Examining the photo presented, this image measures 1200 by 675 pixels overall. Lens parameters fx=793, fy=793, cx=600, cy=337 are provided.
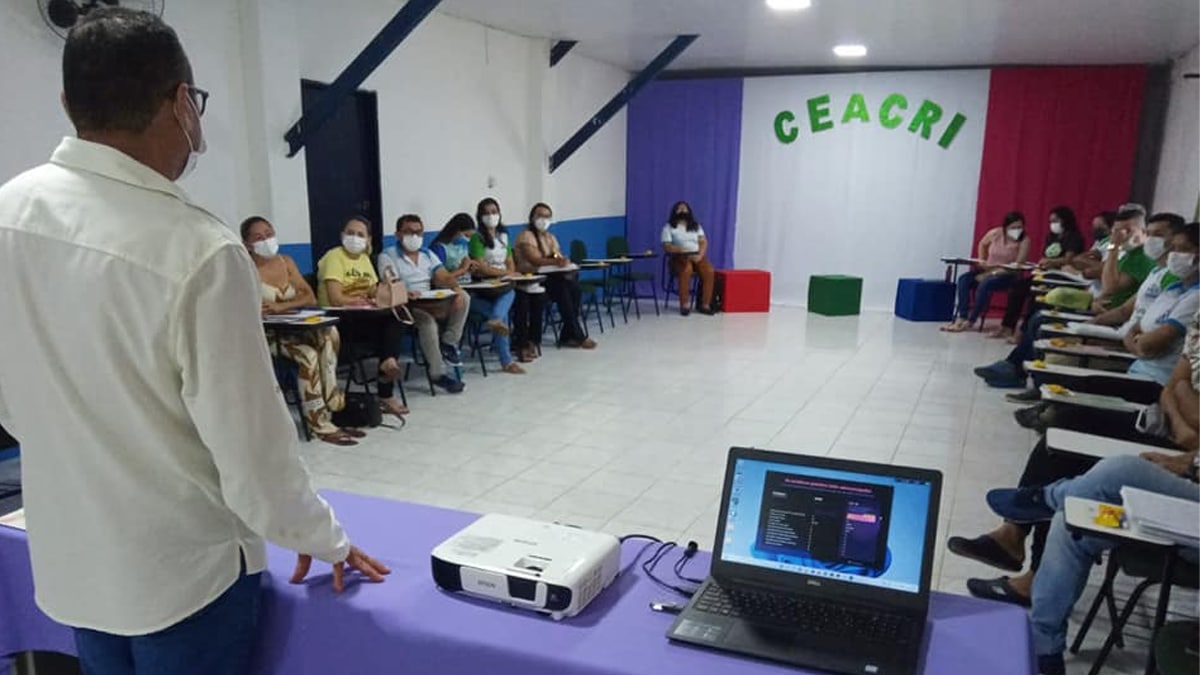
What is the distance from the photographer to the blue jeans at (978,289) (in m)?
7.64

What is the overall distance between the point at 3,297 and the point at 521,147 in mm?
6805

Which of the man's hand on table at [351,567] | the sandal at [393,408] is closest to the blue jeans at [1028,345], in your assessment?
the sandal at [393,408]

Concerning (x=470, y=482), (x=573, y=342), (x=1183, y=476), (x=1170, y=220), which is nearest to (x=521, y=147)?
(x=573, y=342)

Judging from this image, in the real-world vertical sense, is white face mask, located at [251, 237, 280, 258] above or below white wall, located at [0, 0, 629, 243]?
below

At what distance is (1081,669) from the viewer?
2277 mm

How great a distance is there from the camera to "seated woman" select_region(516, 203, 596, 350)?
22.2 feet

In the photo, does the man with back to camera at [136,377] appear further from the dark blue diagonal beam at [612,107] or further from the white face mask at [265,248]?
the dark blue diagonal beam at [612,107]

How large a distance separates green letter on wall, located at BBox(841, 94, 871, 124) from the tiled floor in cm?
315

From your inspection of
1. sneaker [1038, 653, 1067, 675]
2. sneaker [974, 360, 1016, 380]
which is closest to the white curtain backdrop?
sneaker [974, 360, 1016, 380]

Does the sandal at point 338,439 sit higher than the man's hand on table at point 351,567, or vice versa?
the man's hand on table at point 351,567

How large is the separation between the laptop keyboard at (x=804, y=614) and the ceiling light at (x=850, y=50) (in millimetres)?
7240

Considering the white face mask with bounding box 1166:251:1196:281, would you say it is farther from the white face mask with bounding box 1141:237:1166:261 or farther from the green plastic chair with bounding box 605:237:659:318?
the green plastic chair with bounding box 605:237:659:318

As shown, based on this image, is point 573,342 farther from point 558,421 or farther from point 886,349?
point 886,349

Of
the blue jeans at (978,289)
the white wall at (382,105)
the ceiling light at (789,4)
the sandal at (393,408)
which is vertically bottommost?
the sandal at (393,408)
